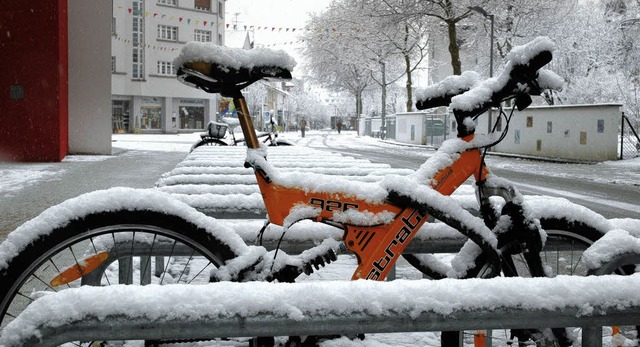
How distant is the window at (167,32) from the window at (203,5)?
3190 millimetres

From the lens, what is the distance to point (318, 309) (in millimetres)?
1369

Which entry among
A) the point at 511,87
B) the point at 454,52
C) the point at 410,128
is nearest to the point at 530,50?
the point at 511,87

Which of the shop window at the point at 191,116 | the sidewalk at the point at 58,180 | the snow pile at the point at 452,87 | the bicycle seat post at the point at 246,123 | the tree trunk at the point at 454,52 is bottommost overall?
the sidewalk at the point at 58,180

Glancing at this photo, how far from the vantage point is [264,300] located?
138cm

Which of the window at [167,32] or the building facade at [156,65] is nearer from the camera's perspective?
the building facade at [156,65]

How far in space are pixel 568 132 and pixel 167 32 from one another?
130 ft

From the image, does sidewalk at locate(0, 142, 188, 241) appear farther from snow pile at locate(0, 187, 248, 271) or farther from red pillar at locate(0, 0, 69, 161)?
snow pile at locate(0, 187, 248, 271)

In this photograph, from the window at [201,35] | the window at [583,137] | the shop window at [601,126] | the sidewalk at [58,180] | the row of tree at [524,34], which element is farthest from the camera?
the window at [201,35]

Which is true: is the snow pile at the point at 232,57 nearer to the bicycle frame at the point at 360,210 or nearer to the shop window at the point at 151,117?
the bicycle frame at the point at 360,210

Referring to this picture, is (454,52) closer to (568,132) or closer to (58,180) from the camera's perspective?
→ (568,132)

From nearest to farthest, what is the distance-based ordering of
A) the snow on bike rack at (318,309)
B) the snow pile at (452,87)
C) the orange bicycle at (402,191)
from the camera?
1. the snow on bike rack at (318,309)
2. the orange bicycle at (402,191)
3. the snow pile at (452,87)

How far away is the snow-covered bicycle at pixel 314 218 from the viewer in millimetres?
2166

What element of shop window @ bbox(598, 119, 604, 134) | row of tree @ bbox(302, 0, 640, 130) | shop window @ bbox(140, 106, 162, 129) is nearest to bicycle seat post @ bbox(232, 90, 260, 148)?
shop window @ bbox(598, 119, 604, 134)

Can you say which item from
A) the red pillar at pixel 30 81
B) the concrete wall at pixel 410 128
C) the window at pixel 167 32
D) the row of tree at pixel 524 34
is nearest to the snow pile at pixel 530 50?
the red pillar at pixel 30 81
